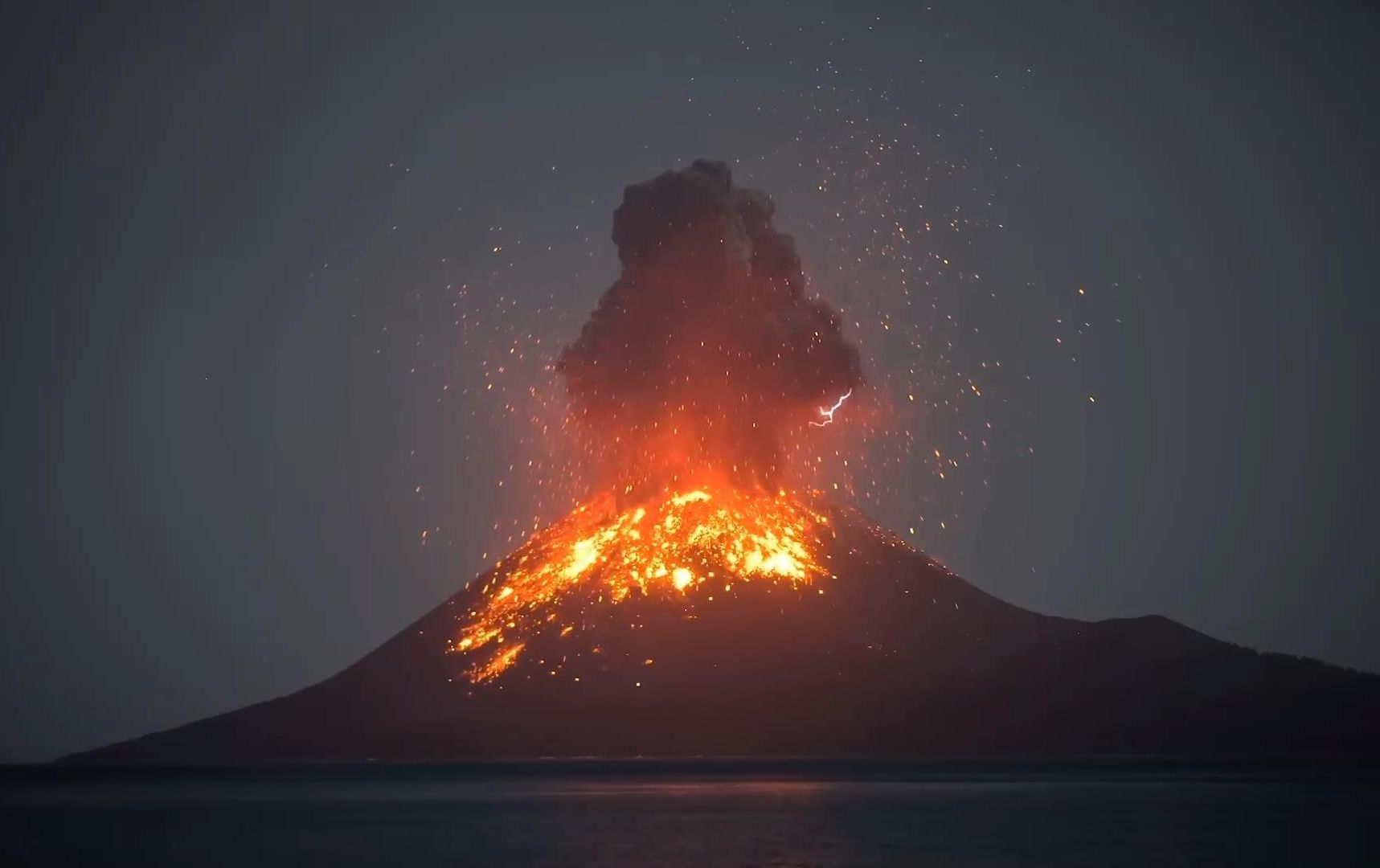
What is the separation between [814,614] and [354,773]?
50522mm

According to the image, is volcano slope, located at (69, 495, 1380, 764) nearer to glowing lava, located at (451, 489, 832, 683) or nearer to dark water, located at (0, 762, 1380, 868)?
glowing lava, located at (451, 489, 832, 683)

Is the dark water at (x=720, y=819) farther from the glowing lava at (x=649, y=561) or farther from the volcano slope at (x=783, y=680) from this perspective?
the glowing lava at (x=649, y=561)

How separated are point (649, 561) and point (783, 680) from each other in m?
17.5

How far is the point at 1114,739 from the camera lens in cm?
15638

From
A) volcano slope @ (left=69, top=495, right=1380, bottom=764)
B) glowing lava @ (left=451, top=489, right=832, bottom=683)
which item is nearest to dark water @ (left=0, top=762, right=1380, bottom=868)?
volcano slope @ (left=69, top=495, right=1380, bottom=764)

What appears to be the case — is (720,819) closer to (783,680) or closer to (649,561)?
(783,680)

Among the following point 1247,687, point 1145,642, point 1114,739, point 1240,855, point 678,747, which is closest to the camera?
point 1240,855

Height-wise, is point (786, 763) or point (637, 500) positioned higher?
point (637, 500)

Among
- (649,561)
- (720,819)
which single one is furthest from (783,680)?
(720,819)

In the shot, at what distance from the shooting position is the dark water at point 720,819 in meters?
57.9

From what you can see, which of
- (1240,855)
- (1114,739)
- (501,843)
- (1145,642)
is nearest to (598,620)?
(1114,739)

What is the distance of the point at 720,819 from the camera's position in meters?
72.9

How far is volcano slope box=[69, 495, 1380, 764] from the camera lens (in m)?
150

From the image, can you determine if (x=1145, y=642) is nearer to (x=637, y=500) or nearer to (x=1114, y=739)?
(x=1114, y=739)
